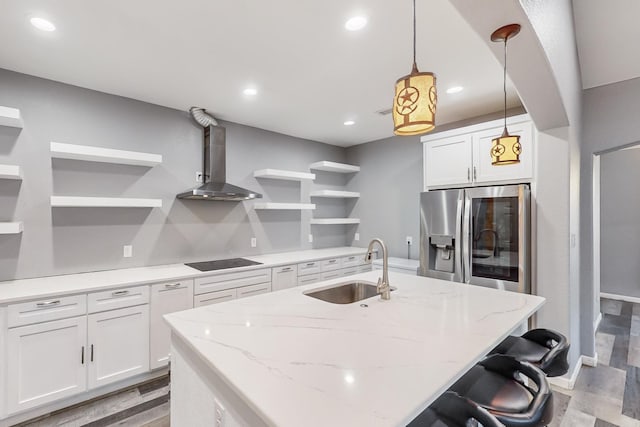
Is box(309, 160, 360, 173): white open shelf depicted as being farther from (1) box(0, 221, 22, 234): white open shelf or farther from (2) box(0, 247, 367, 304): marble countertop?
(1) box(0, 221, 22, 234): white open shelf

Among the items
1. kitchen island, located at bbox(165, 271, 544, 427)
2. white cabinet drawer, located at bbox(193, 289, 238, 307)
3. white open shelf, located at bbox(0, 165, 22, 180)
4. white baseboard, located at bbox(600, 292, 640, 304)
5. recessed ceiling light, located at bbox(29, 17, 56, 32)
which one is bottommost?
white baseboard, located at bbox(600, 292, 640, 304)

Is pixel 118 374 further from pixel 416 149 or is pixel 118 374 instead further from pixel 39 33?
pixel 416 149

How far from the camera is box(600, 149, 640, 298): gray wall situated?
4.77 meters

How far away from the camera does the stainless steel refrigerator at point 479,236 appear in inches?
106

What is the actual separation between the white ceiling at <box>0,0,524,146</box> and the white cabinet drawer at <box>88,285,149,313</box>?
72.1 inches

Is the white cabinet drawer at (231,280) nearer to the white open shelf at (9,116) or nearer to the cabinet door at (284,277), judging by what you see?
the cabinet door at (284,277)

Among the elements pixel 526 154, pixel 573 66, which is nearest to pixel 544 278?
pixel 526 154

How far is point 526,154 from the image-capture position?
9.21 ft

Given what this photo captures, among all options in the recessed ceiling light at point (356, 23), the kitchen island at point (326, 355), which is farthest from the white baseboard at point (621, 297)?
the recessed ceiling light at point (356, 23)

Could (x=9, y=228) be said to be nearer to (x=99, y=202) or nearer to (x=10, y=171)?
(x=10, y=171)

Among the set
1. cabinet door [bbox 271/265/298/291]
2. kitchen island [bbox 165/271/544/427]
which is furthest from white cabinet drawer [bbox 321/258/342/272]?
kitchen island [bbox 165/271/544/427]

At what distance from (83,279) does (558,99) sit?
3970 mm

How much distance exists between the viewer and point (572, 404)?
7.76 ft

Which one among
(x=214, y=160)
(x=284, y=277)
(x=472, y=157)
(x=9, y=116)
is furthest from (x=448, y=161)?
(x=9, y=116)
